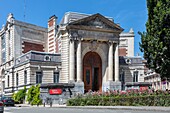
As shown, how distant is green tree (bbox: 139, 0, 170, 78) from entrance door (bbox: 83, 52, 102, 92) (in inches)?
833

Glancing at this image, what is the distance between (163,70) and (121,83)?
22.6m

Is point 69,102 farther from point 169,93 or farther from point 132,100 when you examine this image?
point 169,93

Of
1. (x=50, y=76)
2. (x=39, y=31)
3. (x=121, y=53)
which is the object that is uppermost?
(x=39, y=31)

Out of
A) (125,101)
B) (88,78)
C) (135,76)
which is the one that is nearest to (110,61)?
(88,78)

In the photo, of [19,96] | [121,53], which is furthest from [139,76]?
[19,96]

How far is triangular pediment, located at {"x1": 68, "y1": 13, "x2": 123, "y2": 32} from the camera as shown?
4386 cm

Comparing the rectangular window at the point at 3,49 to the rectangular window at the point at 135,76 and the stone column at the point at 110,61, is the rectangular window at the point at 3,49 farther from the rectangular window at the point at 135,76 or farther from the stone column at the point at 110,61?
the rectangular window at the point at 135,76

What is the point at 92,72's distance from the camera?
153ft


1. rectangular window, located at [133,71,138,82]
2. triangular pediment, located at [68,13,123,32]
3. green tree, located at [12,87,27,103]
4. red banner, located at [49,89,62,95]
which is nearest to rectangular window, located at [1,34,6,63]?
green tree, located at [12,87,27,103]

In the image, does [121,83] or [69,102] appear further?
[121,83]

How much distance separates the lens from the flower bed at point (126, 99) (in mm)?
24875

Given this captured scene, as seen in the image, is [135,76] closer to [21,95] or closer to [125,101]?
[21,95]

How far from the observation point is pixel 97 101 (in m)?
31.1

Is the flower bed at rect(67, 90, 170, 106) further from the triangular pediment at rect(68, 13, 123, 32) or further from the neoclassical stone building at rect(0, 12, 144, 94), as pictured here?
the triangular pediment at rect(68, 13, 123, 32)
